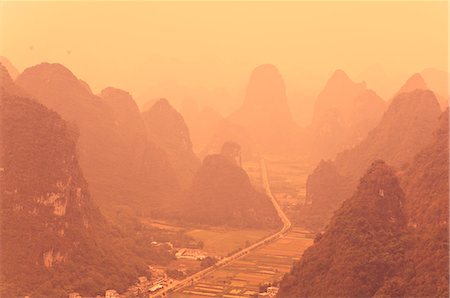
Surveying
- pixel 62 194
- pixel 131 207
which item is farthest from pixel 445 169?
pixel 131 207

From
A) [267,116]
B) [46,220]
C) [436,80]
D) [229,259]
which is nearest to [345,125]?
[267,116]

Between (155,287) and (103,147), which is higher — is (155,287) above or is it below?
below

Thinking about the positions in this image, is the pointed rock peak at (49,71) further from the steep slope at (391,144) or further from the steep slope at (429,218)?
the steep slope at (429,218)

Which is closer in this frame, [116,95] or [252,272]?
[252,272]

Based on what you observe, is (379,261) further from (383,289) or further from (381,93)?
(381,93)

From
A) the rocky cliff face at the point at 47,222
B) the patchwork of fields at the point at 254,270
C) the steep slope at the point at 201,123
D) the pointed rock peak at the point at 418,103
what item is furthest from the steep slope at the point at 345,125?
the rocky cliff face at the point at 47,222

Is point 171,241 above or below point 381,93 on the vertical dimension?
below

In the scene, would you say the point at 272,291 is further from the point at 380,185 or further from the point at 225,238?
the point at 225,238
